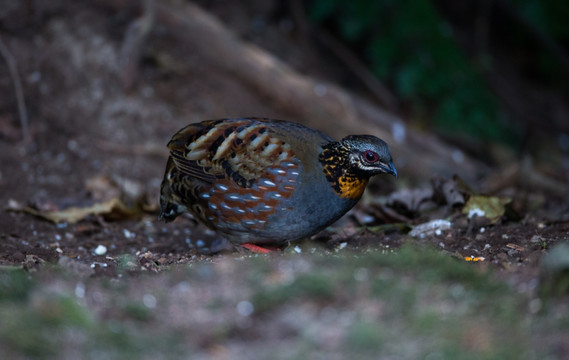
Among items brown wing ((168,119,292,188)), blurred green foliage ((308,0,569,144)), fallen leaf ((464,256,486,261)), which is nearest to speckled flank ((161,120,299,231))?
brown wing ((168,119,292,188))

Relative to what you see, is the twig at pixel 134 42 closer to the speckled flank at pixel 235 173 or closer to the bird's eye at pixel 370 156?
the speckled flank at pixel 235 173

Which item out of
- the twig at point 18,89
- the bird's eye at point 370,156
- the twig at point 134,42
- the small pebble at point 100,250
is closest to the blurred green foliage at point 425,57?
the twig at point 134,42

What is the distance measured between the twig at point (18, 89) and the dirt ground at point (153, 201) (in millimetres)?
109

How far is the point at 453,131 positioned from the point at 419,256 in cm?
644

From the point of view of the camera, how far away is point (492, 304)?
309 centimetres

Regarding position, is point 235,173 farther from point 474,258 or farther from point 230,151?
point 474,258

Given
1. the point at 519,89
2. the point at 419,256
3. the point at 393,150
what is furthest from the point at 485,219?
the point at 519,89

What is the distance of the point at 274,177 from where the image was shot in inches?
189

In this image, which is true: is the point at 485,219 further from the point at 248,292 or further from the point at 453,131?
the point at 453,131

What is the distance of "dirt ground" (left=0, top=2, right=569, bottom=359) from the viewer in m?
3.21

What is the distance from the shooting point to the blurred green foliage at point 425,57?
860 centimetres

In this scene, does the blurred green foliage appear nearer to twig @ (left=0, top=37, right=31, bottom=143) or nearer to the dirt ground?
the dirt ground

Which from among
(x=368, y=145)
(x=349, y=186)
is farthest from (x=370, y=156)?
(x=349, y=186)

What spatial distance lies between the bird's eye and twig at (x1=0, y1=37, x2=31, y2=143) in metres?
4.18
